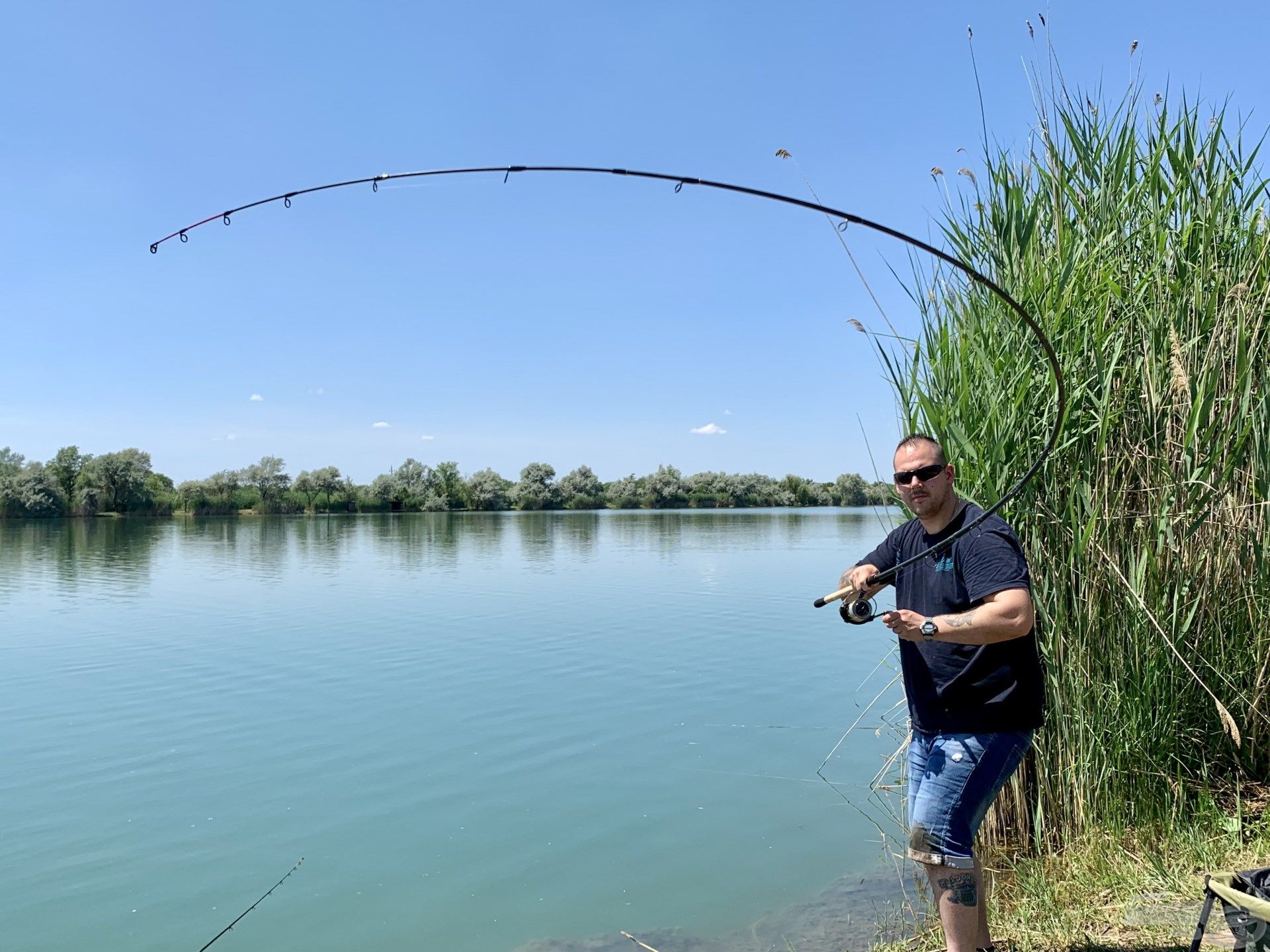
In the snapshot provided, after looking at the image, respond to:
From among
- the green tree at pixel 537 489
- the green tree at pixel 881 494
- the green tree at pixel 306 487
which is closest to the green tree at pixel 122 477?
the green tree at pixel 306 487

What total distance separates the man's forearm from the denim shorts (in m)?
0.36

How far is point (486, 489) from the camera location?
8981 centimetres

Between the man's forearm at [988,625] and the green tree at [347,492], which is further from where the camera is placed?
the green tree at [347,492]

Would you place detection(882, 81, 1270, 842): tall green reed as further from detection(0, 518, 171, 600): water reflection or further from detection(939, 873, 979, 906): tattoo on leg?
detection(0, 518, 171, 600): water reflection

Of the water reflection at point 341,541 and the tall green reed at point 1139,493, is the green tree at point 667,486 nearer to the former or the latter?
the water reflection at point 341,541

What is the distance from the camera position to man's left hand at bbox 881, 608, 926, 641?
107 inches

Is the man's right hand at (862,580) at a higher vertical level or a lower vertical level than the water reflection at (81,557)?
higher

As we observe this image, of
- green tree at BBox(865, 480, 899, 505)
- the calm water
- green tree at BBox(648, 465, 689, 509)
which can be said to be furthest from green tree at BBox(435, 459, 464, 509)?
green tree at BBox(865, 480, 899, 505)

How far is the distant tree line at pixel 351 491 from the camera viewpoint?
238ft

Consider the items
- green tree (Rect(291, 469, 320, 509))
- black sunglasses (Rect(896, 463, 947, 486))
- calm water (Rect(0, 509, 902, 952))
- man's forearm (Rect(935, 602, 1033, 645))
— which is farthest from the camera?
green tree (Rect(291, 469, 320, 509))

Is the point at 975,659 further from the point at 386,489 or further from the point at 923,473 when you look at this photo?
the point at 386,489

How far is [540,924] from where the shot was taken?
5.39 meters

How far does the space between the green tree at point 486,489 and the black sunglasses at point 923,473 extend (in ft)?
289

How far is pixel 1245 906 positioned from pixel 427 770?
6854mm
